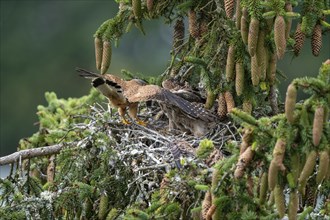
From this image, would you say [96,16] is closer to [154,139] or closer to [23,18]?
[23,18]

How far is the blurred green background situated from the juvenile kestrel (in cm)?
1724

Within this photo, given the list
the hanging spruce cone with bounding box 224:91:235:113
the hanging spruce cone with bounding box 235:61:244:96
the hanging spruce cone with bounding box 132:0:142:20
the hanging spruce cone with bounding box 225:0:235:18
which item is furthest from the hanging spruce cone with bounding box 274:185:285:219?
the hanging spruce cone with bounding box 132:0:142:20

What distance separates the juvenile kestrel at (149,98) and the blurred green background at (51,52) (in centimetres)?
1724

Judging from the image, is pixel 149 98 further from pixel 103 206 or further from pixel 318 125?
pixel 318 125

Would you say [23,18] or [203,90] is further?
[23,18]

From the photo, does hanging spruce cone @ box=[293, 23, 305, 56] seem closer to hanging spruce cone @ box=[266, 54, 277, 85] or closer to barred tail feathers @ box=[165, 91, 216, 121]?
hanging spruce cone @ box=[266, 54, 277, 85]

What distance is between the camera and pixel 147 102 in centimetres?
870

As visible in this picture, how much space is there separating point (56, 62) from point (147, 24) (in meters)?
2.88

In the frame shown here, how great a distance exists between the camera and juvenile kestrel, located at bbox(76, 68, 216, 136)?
7.97 meters

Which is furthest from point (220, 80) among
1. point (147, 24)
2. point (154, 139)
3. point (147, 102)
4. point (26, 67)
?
point (26, 67)

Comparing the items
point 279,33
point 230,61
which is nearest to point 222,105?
point 230,61

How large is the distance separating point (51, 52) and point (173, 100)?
22040mm

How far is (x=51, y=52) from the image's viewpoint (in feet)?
97.6

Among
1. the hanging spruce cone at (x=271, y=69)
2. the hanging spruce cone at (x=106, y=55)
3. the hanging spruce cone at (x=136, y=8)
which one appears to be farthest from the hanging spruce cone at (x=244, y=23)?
the hanging spruce cone at (x=106, y=55)
